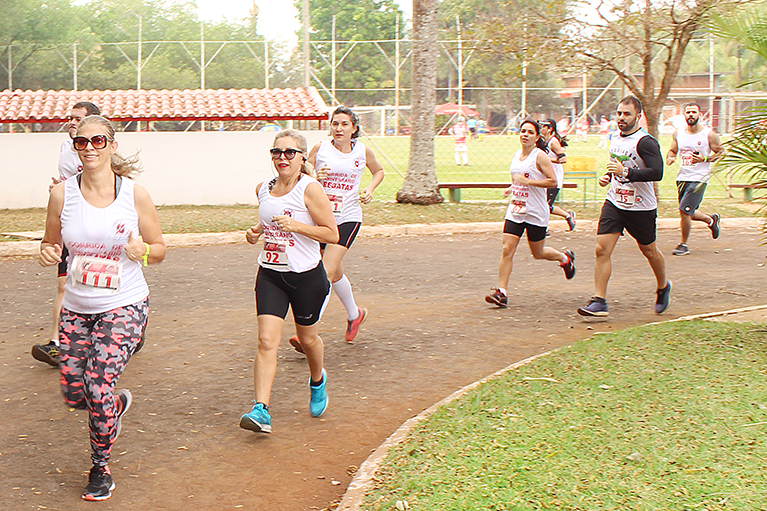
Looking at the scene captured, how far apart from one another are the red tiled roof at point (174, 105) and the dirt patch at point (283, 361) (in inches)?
308

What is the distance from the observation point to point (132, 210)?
4.60 metres

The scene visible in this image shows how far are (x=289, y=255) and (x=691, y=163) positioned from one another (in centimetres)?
876

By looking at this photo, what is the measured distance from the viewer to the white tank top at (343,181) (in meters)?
7.48

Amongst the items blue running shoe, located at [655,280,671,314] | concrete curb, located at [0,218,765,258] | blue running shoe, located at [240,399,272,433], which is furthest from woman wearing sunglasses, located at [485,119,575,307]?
concrete curb, located at [0,218,765,258]

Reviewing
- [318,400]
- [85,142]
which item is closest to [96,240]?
[85,142]

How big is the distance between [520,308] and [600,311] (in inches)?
35.1

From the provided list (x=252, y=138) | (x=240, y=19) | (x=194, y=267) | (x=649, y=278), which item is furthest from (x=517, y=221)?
(x=240, y=19)

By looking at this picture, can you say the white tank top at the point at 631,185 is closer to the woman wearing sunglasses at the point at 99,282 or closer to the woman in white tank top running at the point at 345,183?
the woman in white tank top running at the point at 345,183

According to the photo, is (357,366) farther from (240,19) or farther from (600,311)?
(240,19)

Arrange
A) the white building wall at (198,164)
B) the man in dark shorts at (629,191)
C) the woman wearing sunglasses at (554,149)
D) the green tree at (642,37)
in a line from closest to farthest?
1. the man in dark shorts at (629,191)
2. the woman wearing sunglasses at (554,149)
3. the green tree at (642,37)
4. the white building wall at (198,164)

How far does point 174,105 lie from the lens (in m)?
20.5

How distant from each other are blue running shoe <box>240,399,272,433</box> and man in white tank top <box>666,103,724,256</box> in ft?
28.3

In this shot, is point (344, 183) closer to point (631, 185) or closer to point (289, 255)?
point (289, 255)

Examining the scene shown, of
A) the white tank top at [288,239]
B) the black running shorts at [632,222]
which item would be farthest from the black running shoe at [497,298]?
the white tank top at [288,239]
